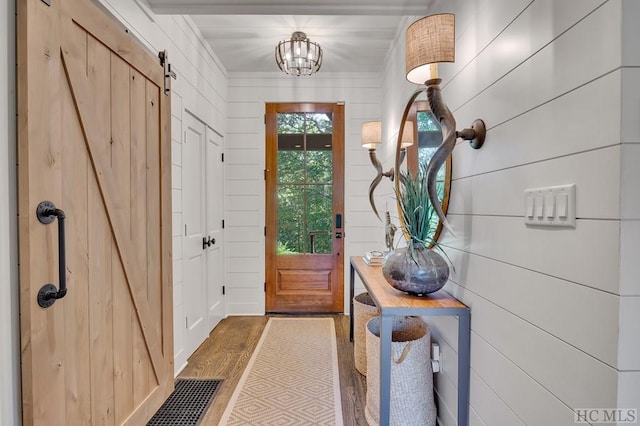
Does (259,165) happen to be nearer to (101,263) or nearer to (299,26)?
(299,26)

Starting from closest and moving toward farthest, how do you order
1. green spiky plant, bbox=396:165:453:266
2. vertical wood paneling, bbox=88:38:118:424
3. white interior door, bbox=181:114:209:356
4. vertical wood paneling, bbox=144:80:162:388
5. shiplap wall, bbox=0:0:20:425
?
shiplap wall, bbox=0:0:20:425, vertical wood paneling, bbox=88:38:118:424, green spiky plant, bbox=396:165:453:266, vertical wood paneling, bbox=144:80:162:388, white interior door, bbox=181:114:209:356

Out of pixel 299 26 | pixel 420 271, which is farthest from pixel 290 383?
pixel 299 26

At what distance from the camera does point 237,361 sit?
2.79m

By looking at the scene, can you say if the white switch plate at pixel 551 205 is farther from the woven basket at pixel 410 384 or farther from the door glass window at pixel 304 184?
the door glass window at pixel 304 184

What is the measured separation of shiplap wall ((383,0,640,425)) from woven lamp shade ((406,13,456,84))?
0.17 meters

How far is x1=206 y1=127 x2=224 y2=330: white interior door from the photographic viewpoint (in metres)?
3.31

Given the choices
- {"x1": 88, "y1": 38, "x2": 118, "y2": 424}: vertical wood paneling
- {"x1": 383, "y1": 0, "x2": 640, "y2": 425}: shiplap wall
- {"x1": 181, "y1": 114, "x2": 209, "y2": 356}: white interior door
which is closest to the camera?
{"x1": 383, "y1": 0, "x2": 640, "y2": 425}: shiplap wall

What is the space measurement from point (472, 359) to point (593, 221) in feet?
3.02

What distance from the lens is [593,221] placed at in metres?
0.83

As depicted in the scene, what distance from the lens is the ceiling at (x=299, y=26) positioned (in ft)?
6.75

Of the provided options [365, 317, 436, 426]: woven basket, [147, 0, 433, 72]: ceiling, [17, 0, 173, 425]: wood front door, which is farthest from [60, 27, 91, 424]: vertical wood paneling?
[365, 317, 436, 426]: woven basket

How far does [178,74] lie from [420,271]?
2.27 m

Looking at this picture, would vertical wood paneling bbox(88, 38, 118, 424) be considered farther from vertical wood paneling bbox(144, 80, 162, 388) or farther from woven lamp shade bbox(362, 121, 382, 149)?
woven lamp shade bbox(362, 121, 382, 149)

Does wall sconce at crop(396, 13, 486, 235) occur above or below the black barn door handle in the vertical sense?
above
